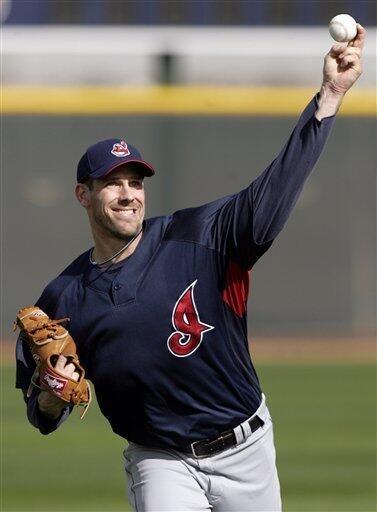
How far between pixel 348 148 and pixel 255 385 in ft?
36.3

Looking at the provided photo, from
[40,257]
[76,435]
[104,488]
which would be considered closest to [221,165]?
[40,257]

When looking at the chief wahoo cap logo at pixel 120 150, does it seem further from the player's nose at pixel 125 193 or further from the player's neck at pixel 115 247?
the player's neck at pixel 115 247

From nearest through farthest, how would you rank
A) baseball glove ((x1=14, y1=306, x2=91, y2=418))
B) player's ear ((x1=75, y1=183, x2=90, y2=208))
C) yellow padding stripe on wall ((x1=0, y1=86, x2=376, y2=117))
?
baseball glove ((x1=14, y1=306, x2=91, y2=418)), player's ear ((x1=75, y1=183, x2=90, y2=208)), yellow padding stripe on wall ((x1=0, y1=86, x2=376, y2=117))

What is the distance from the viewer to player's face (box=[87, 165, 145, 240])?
3.28 m

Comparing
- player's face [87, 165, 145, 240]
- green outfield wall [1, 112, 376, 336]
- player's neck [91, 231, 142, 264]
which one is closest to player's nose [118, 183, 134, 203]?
player's face [87, 165, 145, 240]

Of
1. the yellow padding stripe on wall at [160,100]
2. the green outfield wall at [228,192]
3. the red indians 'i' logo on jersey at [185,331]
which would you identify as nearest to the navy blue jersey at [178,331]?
the red indians 'i' logo on jersey at [185,331]

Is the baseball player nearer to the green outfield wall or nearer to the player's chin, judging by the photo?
the player's chin

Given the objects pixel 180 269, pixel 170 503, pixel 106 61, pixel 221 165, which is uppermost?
pixel 106 61

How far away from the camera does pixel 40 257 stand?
1323cm

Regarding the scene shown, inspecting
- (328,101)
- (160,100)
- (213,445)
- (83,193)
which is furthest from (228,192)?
(328,101)

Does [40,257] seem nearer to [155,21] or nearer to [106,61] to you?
[106,61]

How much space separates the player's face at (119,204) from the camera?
129 inches

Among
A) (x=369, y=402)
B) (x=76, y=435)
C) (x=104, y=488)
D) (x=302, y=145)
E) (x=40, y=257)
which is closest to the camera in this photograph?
(x=302, y=145)

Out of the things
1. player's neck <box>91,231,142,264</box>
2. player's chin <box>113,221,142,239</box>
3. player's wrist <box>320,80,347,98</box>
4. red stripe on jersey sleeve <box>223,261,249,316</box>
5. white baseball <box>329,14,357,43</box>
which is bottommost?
red stripe on jersey sleeve <box>223,261,249,316</box>
